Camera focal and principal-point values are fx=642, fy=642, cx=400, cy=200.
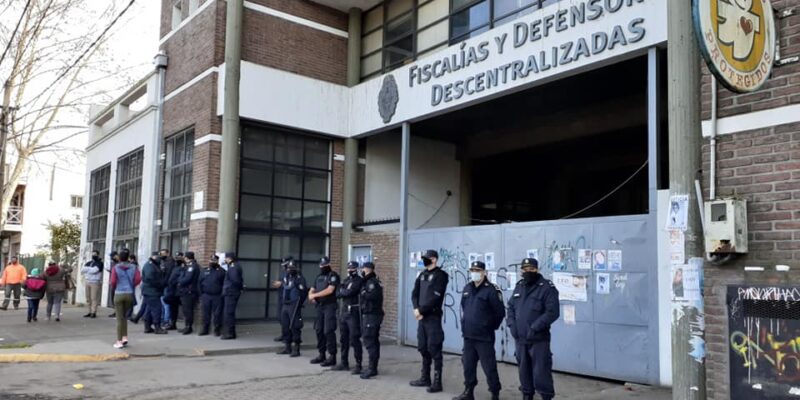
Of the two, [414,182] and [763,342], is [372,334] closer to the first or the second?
[763,342]

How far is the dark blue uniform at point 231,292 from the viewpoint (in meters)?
12.8

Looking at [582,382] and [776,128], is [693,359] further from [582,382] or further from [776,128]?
[582,382]

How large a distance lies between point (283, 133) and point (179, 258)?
3.84 metres

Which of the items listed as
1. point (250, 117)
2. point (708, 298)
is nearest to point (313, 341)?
point (250, 117)

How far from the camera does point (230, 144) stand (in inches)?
546

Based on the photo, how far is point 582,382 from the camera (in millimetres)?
9586

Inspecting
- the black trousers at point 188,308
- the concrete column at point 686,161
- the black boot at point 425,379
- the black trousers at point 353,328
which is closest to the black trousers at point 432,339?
the black boot at point 425,379

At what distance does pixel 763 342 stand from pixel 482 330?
2.99 meters

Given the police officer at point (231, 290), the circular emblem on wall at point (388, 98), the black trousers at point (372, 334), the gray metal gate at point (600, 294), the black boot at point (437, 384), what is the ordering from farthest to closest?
the circular emblem on wall at point (388, 98)
the police officer at point (231, 290)
the black trousers at point (372, 334)
the gray metal gate at point (600, 294)
the black boot at point (437, 384)

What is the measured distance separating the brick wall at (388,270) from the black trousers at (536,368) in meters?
6.64

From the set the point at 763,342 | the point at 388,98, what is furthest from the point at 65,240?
the point at 763,342

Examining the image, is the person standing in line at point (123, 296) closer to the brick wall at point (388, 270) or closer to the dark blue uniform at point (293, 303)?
the dark blue uniform at point (293, 303)

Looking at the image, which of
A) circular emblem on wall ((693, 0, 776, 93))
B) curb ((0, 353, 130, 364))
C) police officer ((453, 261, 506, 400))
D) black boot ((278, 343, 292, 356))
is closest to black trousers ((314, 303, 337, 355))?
black boot ((278, 343, 292, 356))

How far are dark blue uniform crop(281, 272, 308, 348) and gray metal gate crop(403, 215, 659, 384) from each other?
11.4 feet
